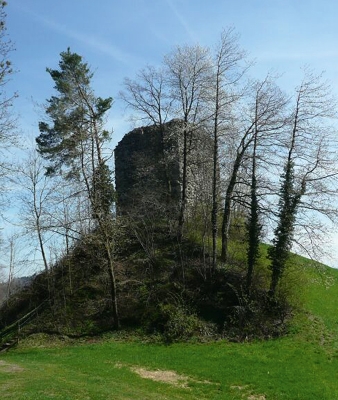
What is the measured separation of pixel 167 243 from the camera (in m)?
28.6

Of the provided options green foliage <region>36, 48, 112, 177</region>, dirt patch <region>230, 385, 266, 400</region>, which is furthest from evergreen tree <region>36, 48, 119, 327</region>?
dirt patch <region>230, 385, 266, 400</region>

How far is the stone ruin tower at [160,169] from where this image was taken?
28.6 meters

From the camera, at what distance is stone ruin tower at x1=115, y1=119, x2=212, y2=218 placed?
→ 28.6 m

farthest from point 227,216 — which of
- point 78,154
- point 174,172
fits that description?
point 78,154

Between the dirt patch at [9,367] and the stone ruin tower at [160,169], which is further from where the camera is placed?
the stone ruin tower at [160,169]

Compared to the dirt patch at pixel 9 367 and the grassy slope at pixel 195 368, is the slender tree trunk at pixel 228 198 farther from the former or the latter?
the dirt patch at pixel 9 367

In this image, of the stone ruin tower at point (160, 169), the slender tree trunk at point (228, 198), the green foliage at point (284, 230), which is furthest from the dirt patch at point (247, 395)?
the stone ruin tower at point (160, 169)

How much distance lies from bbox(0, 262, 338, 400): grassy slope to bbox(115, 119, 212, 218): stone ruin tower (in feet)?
32.9

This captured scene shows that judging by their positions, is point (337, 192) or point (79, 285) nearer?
point (337, 192)

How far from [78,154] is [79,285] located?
27.0 ft

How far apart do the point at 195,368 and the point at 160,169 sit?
58.1 ft

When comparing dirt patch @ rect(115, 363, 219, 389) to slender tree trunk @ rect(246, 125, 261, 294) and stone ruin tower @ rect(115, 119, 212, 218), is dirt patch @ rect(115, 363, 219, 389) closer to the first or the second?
slender tree trunk @ rect(246, 125, 261, 294)

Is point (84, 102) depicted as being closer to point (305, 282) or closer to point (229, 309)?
point (229, 309)

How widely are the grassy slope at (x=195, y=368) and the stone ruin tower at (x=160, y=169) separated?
32.9ft
